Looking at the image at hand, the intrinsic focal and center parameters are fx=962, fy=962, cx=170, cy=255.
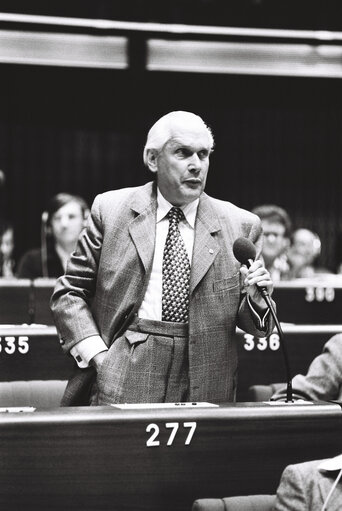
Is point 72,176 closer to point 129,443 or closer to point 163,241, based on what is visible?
point 163,241

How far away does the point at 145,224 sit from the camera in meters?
2.93

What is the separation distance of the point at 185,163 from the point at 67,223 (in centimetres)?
248

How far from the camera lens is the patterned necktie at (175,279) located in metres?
2.83

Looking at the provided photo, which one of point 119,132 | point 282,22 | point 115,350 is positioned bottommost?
point 115,350

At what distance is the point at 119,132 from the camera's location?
9.36 metres

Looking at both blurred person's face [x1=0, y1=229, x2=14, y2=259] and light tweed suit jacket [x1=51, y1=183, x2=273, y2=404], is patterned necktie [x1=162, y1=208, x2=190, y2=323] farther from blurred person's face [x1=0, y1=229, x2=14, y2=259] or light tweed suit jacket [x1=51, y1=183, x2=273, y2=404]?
blurred person's face [x1=0, y1=229, x2=14, y2=259]

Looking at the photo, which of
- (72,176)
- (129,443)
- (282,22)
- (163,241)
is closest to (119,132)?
(72,176)

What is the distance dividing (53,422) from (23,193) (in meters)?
7.09

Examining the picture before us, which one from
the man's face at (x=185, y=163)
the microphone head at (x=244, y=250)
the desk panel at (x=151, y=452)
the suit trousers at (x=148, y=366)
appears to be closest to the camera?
the desk panel at (x=151, y=452)

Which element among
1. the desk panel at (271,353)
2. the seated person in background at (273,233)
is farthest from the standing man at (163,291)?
the seated person in background at (273,233)

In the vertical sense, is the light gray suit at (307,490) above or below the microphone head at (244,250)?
below

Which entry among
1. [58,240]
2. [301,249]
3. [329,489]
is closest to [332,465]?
[329,489]

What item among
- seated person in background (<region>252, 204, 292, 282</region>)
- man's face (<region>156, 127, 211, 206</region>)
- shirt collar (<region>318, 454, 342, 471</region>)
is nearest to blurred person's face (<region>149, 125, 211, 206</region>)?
man's face (<region>156, 127, 211, 206</region>)

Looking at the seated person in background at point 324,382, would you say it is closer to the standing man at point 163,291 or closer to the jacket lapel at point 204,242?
the standing man at point 163,291
